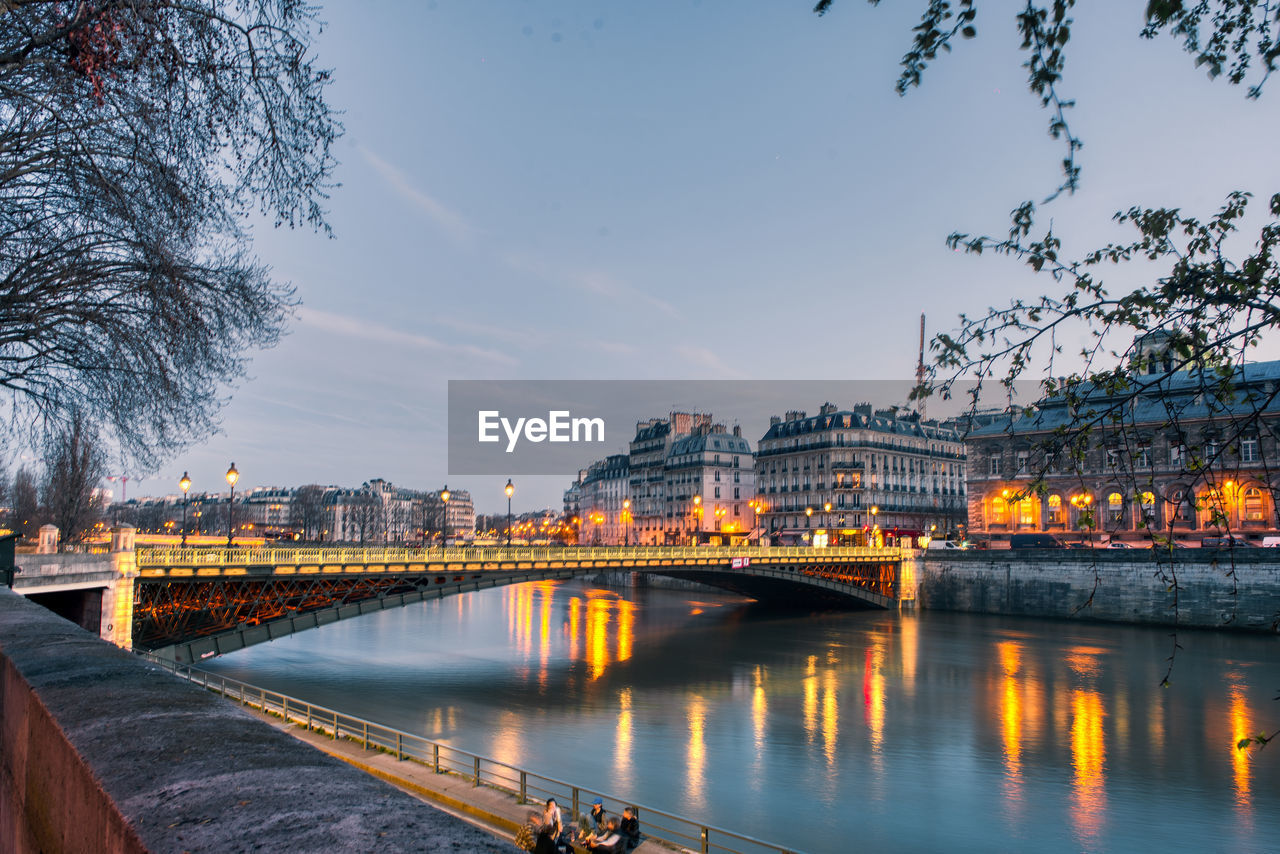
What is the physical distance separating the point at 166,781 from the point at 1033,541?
84.4 metres

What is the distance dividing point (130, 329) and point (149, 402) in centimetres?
173

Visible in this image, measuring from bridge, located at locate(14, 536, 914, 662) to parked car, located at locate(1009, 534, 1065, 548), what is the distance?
122 feet

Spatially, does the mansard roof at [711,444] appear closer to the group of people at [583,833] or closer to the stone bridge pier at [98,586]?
the stone bridge pier at [98,586]

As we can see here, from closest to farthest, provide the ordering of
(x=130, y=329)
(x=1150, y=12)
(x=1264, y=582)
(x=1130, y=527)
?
(x=1150, y=12)
(x=130, y=329)
(x=1264, y=582)
(x=1130, y=527)

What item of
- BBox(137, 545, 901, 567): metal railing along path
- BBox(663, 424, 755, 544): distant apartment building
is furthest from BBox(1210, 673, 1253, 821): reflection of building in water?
BBox(663, 424, 755, 544): distant apartment building

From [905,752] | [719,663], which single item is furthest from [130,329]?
[719,663]

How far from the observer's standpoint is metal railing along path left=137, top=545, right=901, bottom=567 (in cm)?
3400

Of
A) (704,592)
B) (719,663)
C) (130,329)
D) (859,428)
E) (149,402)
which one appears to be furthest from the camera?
(859,428)

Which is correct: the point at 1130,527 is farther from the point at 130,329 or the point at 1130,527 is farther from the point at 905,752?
the point at 130,329

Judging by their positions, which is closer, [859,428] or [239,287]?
[239,287]

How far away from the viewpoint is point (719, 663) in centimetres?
4675

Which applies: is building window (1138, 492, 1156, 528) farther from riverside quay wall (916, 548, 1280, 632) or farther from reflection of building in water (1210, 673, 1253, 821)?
riverside quay wall (916, 548, 1280, 632)

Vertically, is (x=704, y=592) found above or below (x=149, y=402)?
below

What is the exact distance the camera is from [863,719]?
3344 centimetres
